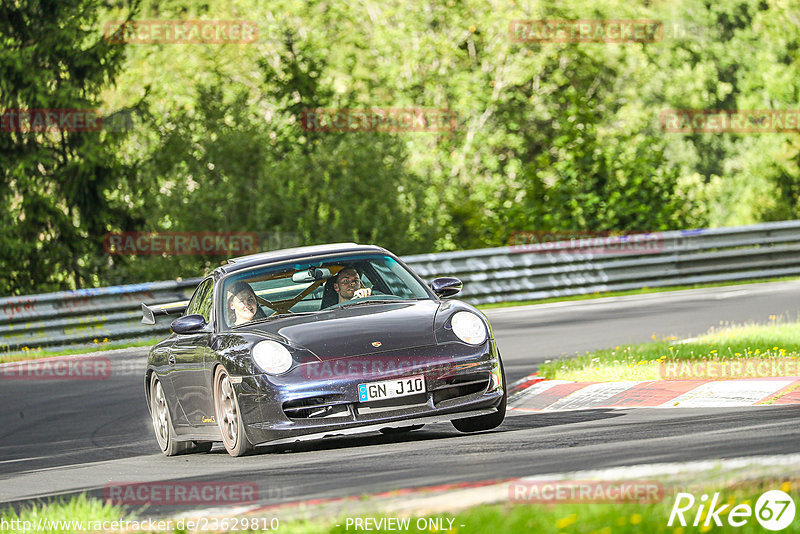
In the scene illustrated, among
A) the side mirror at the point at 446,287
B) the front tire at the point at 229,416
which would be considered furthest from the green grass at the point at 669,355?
the front tire at the point at 229,416

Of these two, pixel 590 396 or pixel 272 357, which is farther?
pixel 590 396

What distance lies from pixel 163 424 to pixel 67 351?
8.40 meters

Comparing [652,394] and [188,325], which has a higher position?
[188,325]

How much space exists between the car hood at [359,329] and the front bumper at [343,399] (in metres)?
0.08

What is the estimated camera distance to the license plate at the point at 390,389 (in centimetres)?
827

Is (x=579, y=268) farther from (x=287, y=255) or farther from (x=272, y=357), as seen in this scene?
(x=272, y=357)

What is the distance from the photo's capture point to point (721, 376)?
1053cm

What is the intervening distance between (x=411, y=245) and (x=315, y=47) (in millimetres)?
9469

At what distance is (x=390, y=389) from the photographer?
27.2ft

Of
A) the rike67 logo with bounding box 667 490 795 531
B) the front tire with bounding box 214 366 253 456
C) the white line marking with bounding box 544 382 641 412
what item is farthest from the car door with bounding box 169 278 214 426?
the rike67 logo with bounding box 667 490 795 531

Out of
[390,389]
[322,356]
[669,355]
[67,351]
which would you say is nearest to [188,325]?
[322,356]

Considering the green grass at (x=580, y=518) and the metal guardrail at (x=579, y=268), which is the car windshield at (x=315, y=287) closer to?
the green grass at (x=580, y=518)

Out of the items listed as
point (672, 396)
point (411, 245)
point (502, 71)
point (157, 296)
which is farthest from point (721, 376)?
point (502, 71)

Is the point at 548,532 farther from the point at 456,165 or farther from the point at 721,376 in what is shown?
the point at 456,165
